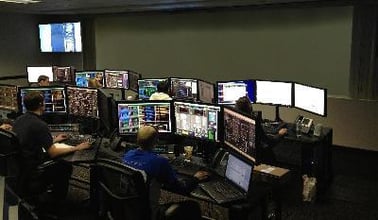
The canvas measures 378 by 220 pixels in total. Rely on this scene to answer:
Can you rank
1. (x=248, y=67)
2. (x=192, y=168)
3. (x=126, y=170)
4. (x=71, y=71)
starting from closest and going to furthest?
(x=126, y=170) → (x=192, y=168) → (x=248, y=67) → (x=71, y=71)

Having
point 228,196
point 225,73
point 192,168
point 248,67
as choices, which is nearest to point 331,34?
point 248,67

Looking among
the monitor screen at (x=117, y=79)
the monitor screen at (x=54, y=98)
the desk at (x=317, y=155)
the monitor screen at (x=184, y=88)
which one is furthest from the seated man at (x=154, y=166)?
the monitor screen at (x=117, y=79)

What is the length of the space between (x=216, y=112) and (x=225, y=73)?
12.6 feet

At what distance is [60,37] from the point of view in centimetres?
860

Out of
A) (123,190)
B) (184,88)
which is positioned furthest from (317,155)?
(123,190)

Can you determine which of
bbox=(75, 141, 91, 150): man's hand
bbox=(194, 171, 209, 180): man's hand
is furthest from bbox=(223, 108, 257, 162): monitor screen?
bbox=(75, 141, 91, 150): man's hand

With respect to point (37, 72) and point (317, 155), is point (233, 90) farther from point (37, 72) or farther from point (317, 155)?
point (37, 72)

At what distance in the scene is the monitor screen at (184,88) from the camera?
5.58 m

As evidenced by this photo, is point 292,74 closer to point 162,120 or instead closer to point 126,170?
point 162,120

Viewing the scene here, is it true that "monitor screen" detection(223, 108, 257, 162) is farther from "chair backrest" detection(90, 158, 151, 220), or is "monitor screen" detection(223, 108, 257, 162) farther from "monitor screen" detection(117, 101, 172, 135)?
"chair backrest" detection(90, 158, 151, 220)

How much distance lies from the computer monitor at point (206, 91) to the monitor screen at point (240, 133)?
78.3 inches

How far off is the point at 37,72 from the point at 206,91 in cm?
376

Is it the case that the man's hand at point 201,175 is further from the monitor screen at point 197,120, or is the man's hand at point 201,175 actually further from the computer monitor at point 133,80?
the computer monitor at point 133,80

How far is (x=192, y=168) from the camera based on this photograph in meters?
3.18
